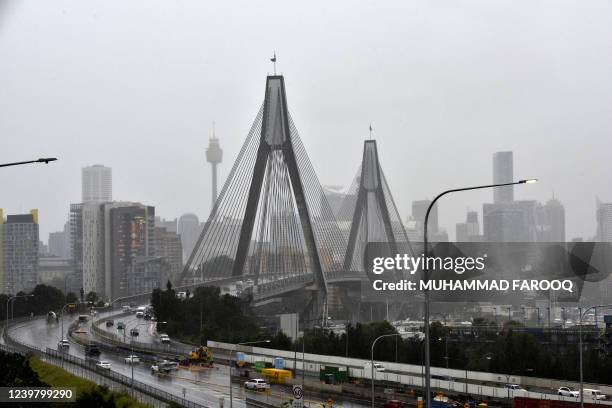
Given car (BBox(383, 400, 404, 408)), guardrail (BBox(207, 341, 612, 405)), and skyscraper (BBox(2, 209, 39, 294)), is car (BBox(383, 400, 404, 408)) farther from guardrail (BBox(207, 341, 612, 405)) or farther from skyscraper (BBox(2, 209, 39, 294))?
skyscraper (BBox(2, 209, 39, 294))

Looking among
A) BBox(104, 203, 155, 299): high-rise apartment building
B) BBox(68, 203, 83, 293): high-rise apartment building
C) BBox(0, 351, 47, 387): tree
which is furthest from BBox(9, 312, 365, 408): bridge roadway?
BBox(68, 203, 83, 293): high-rise apartment building

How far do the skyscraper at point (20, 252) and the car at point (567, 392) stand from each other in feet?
283

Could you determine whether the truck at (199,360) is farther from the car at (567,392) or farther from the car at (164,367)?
the car at (567,392)

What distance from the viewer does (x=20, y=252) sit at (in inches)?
4240

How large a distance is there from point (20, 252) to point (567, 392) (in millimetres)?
90810

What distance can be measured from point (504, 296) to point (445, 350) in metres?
32.5

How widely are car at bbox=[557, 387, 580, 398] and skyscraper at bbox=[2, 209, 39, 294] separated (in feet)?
283

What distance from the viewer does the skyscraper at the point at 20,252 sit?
106m

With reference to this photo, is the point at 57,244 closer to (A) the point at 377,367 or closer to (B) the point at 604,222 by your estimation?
(B) the point at 604,222

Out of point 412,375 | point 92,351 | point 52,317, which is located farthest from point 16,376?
point 52,317

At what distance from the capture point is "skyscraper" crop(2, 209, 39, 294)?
348ft

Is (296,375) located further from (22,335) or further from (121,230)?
(121,230)

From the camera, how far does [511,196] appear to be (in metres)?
112

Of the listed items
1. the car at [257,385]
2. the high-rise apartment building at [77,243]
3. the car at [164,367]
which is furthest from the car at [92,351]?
the high-rise apartment building at [77,243]
